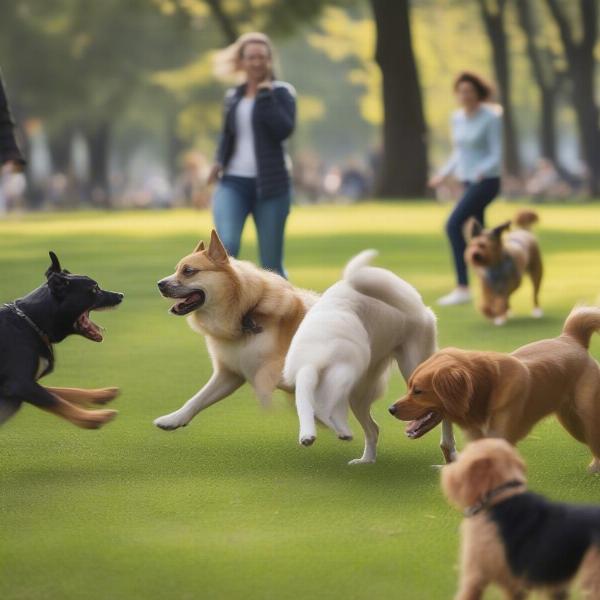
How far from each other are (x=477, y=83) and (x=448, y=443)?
7425mm

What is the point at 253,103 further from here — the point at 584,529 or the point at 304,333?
the point at 584,529

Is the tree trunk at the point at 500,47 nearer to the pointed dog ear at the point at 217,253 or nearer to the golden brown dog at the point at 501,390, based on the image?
the pointed dog ear at the point at 217,253

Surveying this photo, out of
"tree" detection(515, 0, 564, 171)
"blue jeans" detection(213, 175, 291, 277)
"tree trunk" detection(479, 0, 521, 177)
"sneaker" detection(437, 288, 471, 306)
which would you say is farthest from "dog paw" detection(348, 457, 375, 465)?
"tree" detection(515, 0, 564, 171)

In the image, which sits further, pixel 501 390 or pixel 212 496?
pixel 212 496

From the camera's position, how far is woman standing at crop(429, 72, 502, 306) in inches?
551

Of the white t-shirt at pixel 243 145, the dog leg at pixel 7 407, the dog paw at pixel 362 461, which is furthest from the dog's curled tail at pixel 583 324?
the white t-shirt at pixel 243 145

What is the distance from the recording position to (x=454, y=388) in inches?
240

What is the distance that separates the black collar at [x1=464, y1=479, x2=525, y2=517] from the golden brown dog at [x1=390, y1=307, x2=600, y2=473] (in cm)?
158

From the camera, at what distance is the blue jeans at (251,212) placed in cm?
1191

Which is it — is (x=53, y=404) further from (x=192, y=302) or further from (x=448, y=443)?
(x=448, y=443)

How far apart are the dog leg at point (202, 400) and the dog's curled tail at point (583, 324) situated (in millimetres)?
2065

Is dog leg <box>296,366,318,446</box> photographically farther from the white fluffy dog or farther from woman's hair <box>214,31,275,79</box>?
woman's hair <box>214,31,275,79</box>

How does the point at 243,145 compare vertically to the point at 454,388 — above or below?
below

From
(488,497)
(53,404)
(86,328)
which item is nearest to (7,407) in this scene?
(53,404)
